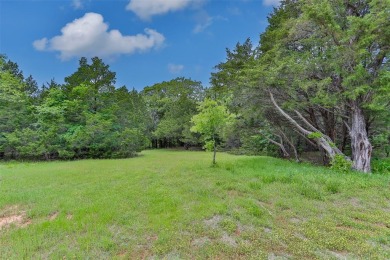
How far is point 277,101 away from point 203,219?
32.1 feet

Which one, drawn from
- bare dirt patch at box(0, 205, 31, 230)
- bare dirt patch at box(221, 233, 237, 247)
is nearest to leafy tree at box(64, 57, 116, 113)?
bare dirt patch at box(0, 205, 31, 230)

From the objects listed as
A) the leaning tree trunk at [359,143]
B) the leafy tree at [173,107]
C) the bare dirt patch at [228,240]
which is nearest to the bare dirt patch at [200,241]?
the bare dirt patch at [228,240]

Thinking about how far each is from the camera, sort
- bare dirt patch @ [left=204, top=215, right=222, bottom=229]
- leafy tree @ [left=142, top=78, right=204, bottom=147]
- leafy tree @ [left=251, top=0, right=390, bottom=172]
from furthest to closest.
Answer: leafy tree @ [left=142, top=78, right=204, bottom=147] < leafy tree @ [left=251, top=0, right=390, bottom=172] < bare dirt patch @ [left=204, top=215, right=222, bottom=229]

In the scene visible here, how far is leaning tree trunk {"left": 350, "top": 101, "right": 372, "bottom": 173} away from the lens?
9.58 meters

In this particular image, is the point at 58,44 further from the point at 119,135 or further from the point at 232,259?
the point at 232,259

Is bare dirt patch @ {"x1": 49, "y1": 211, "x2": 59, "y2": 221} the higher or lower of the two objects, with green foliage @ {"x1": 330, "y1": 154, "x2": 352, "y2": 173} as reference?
lower

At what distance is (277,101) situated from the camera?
500 inches

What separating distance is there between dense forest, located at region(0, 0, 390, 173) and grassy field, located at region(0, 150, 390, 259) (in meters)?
3.89

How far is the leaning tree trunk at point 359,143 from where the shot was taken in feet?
31.4

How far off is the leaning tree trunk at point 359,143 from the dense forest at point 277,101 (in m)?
0.04

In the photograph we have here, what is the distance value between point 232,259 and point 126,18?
11386 mm

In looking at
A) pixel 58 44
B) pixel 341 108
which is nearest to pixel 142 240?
pixel 341 108

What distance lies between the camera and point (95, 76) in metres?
20.9

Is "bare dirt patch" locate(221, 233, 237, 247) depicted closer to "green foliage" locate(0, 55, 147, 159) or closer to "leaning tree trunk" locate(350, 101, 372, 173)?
"leaning tree trunk" locate(350, 101, 372, 173)
